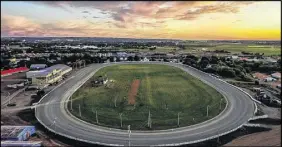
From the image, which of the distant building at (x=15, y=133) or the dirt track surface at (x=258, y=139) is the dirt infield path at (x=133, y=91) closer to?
the dirt track surface at (x=258, y=139)

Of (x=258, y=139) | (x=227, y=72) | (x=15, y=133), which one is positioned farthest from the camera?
(x=227, y=72)

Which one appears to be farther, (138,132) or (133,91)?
(133,91)

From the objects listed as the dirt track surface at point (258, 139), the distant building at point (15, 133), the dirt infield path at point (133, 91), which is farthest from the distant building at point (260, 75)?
the distant building at point (15, 133)

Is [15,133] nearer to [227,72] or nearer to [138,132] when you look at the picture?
[138,132]

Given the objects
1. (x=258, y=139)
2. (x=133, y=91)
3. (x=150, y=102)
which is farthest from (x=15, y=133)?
(x=133, y=91)

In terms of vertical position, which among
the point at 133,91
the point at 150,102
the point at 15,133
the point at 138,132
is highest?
the point at 15,133

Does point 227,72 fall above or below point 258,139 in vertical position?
above

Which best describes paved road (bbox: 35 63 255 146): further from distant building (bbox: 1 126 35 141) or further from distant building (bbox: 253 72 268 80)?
distant building (bbox: 1 126 35 141)

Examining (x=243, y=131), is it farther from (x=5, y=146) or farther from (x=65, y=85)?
(x=65, y=85)

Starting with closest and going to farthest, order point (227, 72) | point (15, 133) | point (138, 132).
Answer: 1. point (15, 133)
2. point (138, 132)
3. point (227, 72)
